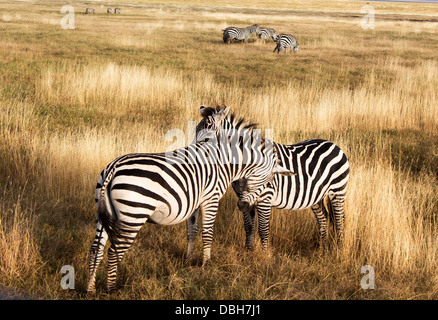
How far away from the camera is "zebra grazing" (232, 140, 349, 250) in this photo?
484 centimetres

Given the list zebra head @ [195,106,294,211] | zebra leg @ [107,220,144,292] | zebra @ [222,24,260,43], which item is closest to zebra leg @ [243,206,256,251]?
zebra head @ [195,106,294,211]

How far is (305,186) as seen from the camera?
4910 mm

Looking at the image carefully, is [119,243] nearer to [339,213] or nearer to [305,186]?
[305,186]

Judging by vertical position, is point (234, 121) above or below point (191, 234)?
above

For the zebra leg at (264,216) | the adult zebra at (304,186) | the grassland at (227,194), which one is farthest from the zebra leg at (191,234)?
the zebra leg at (264,216)

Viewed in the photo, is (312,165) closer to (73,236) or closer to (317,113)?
(73,236)

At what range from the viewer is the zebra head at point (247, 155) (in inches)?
175

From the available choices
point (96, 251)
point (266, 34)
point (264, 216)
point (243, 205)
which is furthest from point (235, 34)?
point (96, 251)

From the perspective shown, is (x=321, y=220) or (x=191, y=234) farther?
(x=321, y=220)

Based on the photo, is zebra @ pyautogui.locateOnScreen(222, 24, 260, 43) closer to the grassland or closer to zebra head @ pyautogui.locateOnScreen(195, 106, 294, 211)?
the grassland

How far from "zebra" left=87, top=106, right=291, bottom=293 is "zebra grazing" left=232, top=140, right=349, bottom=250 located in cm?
31

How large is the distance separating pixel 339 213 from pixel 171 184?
7.92 ft

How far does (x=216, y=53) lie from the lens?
23125 millimetres
